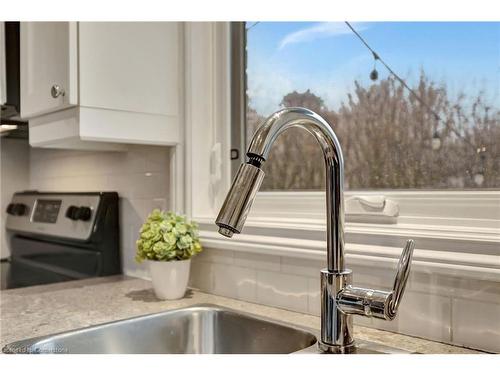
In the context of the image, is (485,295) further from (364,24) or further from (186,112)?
(186,112)

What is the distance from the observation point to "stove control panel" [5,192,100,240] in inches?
70.6

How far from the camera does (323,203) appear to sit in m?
1.27

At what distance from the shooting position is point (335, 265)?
87 cm

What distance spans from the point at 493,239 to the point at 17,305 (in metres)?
1.13

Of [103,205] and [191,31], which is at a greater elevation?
[191,31]

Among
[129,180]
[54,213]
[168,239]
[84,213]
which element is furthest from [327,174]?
[54,213]

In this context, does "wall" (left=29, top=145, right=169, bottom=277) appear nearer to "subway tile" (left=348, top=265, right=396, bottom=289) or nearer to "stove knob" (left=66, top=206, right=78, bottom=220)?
"stove knob" (left=66, top=206, right=78, bottom=220)

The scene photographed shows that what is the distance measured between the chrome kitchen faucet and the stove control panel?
3.72 ft

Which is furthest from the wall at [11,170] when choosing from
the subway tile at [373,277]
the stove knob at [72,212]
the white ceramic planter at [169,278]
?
the subway tile at [373,277]

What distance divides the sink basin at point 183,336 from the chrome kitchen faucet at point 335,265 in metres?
0.13

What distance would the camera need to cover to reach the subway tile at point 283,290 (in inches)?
45.5

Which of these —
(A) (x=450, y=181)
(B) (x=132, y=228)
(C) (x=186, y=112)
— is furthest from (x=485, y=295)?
(B) (x=132, y=228)

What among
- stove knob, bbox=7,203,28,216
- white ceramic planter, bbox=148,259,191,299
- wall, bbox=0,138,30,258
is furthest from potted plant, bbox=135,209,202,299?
wall, bbox=0,138,30,258

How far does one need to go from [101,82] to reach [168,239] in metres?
0.46
